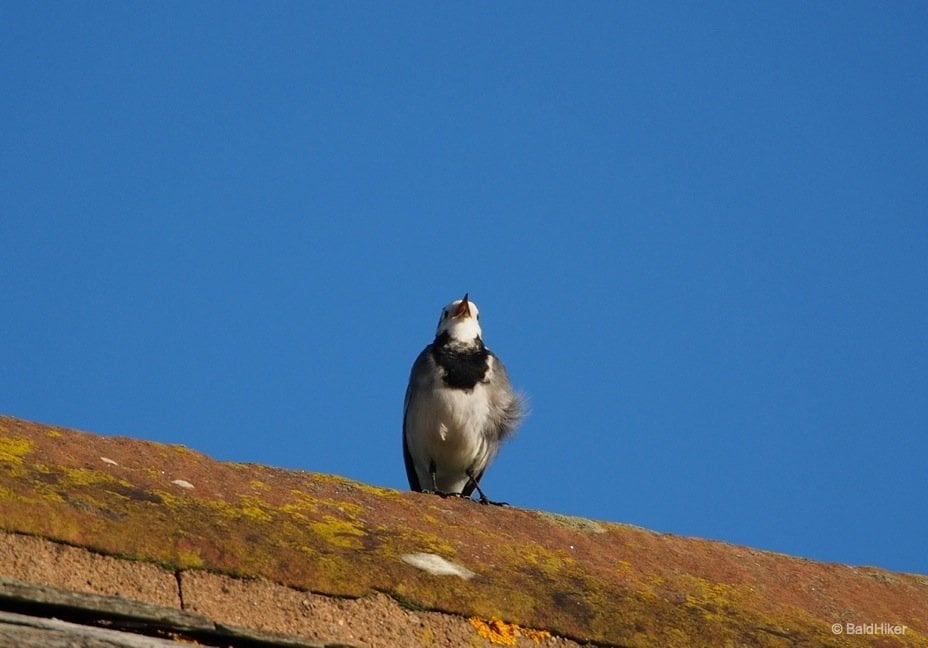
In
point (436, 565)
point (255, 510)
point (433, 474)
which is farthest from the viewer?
point (433, 474)

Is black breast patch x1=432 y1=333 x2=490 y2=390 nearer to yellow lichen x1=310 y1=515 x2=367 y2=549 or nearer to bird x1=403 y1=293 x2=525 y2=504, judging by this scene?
bird x1=403 y1=293 x2=525 y2=504

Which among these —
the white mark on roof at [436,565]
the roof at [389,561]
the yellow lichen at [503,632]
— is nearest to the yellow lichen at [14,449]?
the roof at [389,561]

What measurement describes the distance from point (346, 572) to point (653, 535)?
250cm

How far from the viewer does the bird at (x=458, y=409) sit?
1054cm

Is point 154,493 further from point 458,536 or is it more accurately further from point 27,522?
point 458,536

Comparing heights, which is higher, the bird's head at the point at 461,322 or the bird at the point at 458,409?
the bird's head at the point at 461,322

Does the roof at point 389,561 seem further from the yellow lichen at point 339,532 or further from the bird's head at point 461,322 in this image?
the bird's head at point 461,322

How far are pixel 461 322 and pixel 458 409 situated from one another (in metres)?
0.95

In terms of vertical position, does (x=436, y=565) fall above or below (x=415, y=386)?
below

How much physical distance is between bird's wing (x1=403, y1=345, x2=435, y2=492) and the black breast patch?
71mm

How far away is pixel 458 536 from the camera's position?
638 centimetres

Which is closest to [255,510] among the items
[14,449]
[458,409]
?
[14,449]

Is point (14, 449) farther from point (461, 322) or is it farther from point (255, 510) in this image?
point (461, 322)

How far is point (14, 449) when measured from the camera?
5656 millimetres
